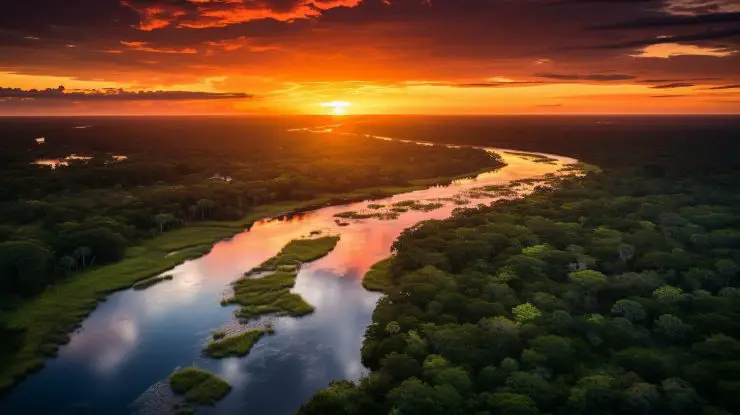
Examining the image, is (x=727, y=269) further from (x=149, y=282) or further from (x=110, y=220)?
(x=110, y=220)

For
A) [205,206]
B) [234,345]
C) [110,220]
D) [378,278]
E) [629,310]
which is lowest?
[234,345]

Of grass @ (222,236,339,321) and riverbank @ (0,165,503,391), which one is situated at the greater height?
grass @ (222,236,339,321)

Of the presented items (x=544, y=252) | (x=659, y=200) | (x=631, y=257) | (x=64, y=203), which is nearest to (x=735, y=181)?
(x=659, y=200)

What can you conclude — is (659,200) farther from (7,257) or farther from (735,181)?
(7,257)

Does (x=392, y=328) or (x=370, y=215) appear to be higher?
(x=392, y=328)

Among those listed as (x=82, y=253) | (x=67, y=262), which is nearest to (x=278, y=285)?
(x=82, y=253)

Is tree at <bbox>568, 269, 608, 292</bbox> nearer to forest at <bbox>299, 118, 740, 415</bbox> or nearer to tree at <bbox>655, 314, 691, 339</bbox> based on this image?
forest at <bbox>299, 118, 740, 415</bbox>

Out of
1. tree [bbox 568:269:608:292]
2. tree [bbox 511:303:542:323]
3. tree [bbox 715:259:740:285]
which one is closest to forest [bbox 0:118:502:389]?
tree [bbox 511:303:542:323]
